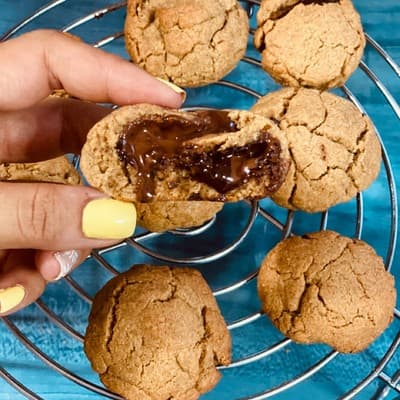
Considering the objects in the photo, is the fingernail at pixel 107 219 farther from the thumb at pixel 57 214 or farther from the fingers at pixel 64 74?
the fingers at pixel 64 74

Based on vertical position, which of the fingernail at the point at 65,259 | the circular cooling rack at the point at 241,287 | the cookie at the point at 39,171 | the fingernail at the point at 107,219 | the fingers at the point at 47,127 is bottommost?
the circular cooling rack at the point at 241,287

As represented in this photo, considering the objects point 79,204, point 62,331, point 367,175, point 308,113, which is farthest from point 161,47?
point 62,331

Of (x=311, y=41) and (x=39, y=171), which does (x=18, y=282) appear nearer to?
(x=39, y=171)

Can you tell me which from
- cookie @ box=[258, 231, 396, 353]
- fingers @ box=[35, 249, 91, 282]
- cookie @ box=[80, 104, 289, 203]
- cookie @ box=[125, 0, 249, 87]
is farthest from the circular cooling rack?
cookie @ box=[80, 104, 289, 203]

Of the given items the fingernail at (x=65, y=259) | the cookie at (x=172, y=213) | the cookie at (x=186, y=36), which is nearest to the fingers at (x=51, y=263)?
the fingernail at (x=65, y=259)

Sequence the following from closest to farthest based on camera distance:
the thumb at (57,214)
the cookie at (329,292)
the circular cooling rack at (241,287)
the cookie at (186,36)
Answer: the thumb at (57,214) < the cookie at (329,292) < the cookie at (186,36) < the circular cooling rack at (241,287)

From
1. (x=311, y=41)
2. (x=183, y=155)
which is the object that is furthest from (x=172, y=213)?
(x=311, y=41)

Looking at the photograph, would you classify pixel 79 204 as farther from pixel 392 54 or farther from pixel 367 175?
pixel 392 54
